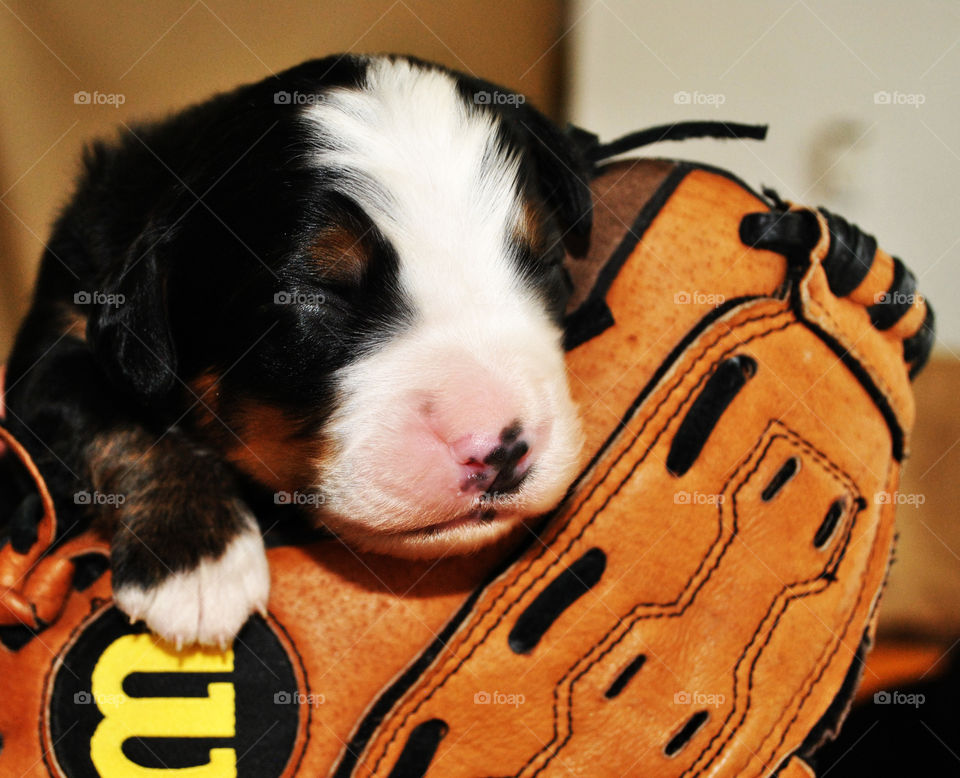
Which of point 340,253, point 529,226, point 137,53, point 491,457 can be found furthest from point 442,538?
point 137,53

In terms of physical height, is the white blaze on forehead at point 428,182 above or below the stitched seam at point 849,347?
below

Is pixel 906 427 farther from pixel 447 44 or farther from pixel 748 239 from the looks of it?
pixel 447 44

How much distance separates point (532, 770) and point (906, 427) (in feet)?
3.08

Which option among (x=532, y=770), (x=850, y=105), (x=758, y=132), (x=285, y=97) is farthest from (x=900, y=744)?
(x=850, y=105)

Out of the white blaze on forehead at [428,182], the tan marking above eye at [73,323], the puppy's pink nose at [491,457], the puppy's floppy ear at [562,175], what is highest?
the puppy's floppy ear at [562,175]

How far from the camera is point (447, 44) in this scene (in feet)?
12.0

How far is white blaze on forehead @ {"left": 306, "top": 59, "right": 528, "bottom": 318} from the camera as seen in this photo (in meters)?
1.23

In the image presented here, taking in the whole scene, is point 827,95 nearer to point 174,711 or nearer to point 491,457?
point 491,457

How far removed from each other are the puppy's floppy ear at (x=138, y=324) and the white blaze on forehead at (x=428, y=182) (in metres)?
0.35

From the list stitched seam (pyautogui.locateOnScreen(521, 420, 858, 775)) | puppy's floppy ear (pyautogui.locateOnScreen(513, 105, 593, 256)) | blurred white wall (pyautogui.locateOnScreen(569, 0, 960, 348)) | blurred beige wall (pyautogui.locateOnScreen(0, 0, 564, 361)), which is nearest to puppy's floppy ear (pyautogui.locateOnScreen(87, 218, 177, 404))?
puppy's floppy ear (pyautogui.locateOnScreen(513, 105, 593, 256))

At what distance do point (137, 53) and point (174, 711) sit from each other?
10.2 ft

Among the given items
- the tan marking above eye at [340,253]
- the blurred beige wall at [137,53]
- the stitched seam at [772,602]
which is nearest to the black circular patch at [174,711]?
the stitched seam at [772,602]

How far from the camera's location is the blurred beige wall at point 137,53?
3340 mm

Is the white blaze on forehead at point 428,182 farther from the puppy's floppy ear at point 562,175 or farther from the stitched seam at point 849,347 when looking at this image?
the stitched seam at point 849,347
